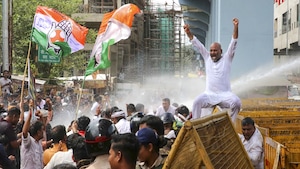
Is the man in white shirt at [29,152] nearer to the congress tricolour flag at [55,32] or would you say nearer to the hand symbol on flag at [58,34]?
the congress tricolour flag at [55,32]

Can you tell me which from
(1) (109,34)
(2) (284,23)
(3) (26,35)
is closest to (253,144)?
(1) (109,34)

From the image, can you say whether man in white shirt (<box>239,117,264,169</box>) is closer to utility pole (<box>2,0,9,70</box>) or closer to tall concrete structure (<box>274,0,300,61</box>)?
utility pole (<box>2,0,9,70</box>)

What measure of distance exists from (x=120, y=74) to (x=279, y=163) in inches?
1450

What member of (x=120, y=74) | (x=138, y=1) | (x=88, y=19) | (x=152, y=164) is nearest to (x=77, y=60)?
(x=88, y=19)

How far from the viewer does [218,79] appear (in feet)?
23.2

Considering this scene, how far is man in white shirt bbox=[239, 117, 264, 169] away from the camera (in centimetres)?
617

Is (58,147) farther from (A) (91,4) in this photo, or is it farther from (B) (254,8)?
(A) (91,4)

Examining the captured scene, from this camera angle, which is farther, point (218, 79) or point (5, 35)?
point (5, 35)

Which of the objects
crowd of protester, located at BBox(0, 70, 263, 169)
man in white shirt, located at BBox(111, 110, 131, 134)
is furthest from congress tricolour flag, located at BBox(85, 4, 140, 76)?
man in white shirt, located at BBox(111, 110, 131, 134)

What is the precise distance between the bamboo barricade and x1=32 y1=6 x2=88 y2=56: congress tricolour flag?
316 inches

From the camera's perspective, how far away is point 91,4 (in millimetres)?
43344

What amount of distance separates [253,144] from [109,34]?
5708 millimetres

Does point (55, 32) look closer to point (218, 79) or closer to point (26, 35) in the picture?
point (218, 79)

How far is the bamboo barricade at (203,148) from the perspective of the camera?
9.61 ft
